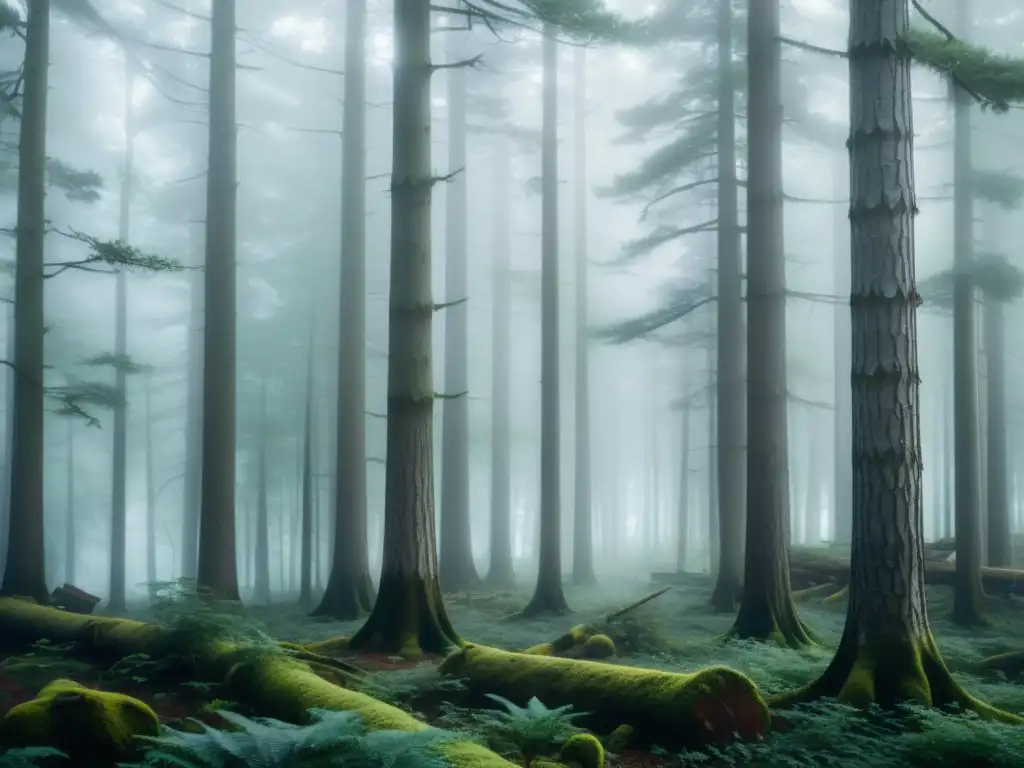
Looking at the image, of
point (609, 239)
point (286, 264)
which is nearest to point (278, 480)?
point (286, 264)

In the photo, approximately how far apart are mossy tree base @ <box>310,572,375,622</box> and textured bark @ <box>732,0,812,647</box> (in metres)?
7.91

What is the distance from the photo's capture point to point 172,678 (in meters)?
8.98

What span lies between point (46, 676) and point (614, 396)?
44707mm

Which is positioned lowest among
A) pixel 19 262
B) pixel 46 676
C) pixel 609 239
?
pixel 46 676

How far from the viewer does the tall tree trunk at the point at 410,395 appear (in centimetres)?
1095

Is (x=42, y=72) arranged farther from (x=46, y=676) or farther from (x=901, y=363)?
(x=901, y=363)

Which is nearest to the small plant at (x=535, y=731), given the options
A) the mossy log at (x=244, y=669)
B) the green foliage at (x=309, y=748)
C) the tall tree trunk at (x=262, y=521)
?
the mossy log at (x=244, y=669)

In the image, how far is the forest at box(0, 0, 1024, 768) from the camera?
23.6 ft

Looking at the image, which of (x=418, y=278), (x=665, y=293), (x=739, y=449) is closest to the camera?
(x=418, y=278)

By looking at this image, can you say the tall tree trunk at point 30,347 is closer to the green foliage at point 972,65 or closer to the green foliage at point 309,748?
the green foliage at point 309,748

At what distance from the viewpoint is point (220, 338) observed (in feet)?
49.9


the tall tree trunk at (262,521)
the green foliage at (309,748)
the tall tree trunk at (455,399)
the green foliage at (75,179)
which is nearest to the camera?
the green foliage at (309,748)

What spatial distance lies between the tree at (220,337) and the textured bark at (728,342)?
30.6 feet

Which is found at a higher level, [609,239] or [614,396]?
[609,239]
